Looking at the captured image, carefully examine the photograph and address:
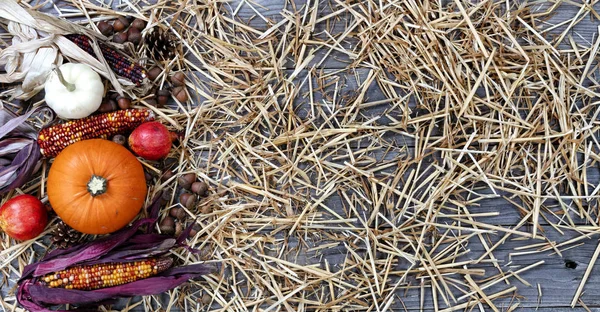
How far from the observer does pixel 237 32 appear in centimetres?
215

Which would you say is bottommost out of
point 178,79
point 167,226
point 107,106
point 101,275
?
point 101,275

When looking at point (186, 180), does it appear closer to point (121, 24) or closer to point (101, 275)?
point (101, 275)

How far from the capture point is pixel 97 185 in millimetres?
1853

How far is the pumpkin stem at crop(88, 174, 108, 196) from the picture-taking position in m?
1.85

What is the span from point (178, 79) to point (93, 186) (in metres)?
0.55

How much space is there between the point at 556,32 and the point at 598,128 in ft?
1.44

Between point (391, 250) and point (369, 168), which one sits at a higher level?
point (369, 168)

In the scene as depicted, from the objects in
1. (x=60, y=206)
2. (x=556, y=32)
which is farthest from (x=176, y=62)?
(x=556, y=32)

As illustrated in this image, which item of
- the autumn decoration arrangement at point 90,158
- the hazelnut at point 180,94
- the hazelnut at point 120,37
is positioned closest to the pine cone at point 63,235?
the autumn decoration arrangement at point 90,158

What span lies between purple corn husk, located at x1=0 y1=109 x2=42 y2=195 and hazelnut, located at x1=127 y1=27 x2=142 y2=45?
475 millimetres

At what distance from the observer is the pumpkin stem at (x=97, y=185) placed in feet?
6.08

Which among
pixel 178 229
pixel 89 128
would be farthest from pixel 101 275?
pixel 89 128

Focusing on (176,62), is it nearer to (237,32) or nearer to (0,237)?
(237,32)

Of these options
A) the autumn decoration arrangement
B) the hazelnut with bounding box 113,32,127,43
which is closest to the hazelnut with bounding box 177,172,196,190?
the autumn decoration arrangement
